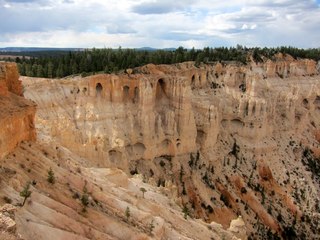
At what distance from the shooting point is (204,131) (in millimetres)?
A: 50312

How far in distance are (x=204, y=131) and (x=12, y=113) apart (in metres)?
34.3

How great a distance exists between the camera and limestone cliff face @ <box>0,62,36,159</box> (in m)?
17.3

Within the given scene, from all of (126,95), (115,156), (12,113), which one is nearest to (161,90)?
(126,95)

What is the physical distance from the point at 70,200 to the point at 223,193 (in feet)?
104

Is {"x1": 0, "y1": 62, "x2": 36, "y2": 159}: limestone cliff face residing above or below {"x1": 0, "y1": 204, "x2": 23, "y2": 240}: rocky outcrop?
above

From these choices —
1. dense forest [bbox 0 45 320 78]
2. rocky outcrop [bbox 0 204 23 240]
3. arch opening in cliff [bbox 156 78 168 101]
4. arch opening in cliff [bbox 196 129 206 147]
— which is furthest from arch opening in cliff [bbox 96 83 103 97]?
rocky outcrop [bbox 0 204 23 240]

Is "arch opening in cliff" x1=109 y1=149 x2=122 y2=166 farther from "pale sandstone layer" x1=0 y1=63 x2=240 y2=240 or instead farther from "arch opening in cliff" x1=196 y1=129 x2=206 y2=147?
"pale sandstone layer" x1=0 y1=63 x2=240 y2=240

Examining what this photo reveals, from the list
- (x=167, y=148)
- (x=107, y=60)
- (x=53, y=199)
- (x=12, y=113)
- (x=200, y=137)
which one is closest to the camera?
(x=53, y=199)

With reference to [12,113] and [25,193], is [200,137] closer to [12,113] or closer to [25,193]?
[12,113]

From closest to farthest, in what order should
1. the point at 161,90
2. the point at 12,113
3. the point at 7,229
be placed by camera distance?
the point at 7,229, the point at 12,113, the point at 161,90

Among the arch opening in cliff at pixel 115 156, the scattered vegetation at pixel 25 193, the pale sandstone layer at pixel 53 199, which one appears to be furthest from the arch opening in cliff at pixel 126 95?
the scattered vegetation at pixel 25 193

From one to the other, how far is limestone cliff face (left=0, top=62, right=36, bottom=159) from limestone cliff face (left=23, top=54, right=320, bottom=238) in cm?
1505

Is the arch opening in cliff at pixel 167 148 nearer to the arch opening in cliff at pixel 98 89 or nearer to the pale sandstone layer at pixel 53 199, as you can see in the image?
the arch opening in cliff at pixel 98 89

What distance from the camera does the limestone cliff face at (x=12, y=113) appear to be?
1727cm
